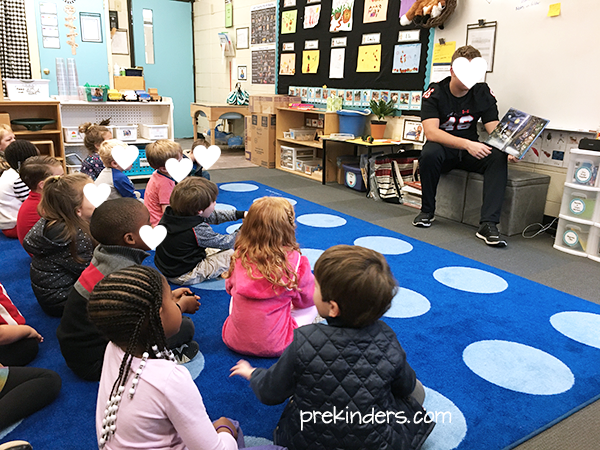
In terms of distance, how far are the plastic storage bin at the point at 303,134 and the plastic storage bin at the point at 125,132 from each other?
5.81 ft

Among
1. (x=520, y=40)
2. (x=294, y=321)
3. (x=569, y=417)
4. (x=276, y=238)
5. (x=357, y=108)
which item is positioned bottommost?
(x=569, y=417)

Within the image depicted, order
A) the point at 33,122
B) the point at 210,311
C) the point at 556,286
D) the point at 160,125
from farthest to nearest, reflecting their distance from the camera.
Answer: the point at 160,125, the point at 33,122, the point at 556,286, the point at 210,311

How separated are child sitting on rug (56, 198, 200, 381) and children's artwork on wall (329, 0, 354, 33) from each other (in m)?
4.16

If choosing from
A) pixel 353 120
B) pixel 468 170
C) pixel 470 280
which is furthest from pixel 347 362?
pixel 353 120

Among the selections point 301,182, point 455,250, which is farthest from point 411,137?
point 455,250

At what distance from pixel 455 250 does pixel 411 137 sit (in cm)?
176

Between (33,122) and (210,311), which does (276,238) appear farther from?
(33,122)

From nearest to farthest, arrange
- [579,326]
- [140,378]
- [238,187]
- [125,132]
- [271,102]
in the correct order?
[140,378] → [579,326] → [238,187] → [125,132] → [271,102]

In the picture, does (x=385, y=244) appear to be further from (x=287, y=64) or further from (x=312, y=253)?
(x=287, y=64)

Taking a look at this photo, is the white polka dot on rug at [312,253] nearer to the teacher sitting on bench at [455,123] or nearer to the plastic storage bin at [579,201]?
the teacher sitting on bench at [455,123]

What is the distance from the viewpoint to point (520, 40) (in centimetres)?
343

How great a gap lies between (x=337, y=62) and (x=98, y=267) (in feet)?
14.3

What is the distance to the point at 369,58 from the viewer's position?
4.78m

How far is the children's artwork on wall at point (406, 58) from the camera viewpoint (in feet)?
14.0
